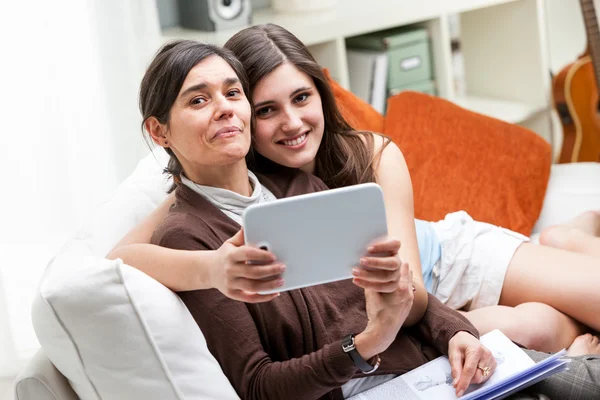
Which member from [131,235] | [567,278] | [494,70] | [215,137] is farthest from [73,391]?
[494,70]

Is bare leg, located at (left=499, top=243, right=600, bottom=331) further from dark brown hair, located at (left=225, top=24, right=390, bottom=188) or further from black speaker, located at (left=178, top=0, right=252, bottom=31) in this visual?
black speaker, located at (left=178, top=0, right=252, bottom=31)

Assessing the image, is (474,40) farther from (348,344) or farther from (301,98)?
(348,344)

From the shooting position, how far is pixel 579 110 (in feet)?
9.57

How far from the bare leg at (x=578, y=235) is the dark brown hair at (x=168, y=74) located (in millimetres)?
981

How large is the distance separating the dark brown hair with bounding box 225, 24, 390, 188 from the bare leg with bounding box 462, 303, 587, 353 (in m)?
0.36

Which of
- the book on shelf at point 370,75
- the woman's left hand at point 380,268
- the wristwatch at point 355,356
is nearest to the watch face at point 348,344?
the wristwatch at point 355,356

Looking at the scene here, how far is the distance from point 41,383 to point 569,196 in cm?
149

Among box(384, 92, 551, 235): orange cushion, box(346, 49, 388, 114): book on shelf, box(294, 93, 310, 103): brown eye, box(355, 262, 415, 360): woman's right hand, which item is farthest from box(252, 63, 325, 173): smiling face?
box(346, 49, 388, 114): book on shelf

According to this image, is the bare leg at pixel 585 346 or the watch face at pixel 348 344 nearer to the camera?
the watch face at pixel 348 344

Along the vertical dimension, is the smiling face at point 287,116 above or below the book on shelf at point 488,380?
above

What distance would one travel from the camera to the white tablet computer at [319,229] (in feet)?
3.53

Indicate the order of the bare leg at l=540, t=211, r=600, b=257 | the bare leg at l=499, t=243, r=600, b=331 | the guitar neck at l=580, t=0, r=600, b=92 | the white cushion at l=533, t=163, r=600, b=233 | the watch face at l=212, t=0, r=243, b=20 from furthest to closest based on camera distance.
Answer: the guitar neck at l=580, t=0, r=600, b=92 → the watch face at l=212, t=0, r=243, b=20 → the white cushion at l=533, t=163, r=600, b=233 → the bare leg at l=540, t=211, r=600, b=257 → the bare leg at l=499, t=243, r=600, b=331

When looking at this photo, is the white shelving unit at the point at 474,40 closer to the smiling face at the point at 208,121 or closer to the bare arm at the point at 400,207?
the bare arm at the point at 400,207

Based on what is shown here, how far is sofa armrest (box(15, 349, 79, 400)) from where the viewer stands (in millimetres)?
1245
